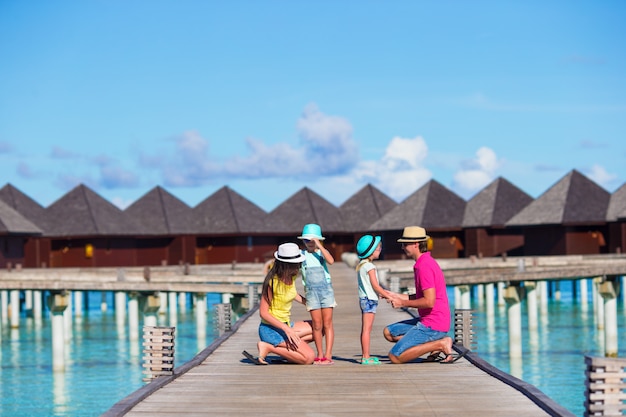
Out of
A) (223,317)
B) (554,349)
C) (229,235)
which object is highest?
(229,235)

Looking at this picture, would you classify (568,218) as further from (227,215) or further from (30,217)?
(30,217)

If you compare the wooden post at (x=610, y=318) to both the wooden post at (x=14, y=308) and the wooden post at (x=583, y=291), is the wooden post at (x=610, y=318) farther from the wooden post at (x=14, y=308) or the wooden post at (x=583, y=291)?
Answer: the wooden post at (x=14, y=308)

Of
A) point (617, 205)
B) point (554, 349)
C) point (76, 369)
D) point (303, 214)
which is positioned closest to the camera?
point (76, 369)

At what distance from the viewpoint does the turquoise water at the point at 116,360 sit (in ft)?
87.5

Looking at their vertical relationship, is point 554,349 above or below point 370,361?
below

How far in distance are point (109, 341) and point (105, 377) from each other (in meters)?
10.5

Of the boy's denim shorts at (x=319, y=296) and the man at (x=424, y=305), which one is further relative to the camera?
the boy's denim shorts at (x=319, y=296)

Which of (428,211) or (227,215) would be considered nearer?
(428,211)

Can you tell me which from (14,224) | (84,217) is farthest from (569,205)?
(14,224)

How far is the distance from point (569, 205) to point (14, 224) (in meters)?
29.5

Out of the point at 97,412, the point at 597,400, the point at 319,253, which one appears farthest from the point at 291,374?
the point at 97,412

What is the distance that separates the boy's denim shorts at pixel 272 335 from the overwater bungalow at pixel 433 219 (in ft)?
164

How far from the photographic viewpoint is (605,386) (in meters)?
8.43

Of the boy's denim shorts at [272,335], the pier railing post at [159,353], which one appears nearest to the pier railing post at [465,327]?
the boy's denim shorts at [272,335]
